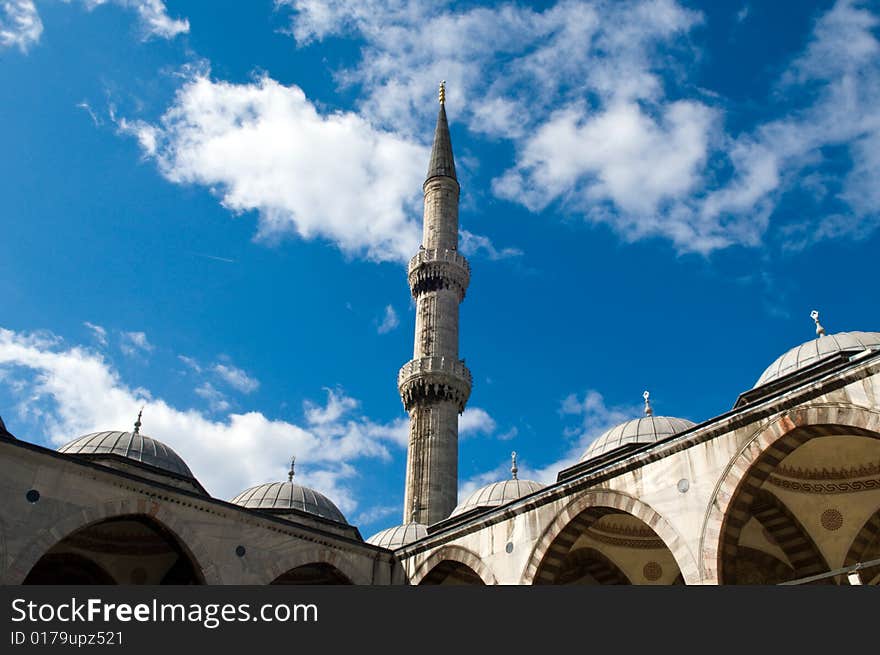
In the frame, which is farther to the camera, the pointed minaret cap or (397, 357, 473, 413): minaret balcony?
the pointed minaret cap

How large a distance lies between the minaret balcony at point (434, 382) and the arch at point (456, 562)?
10403mm

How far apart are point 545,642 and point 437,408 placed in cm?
1957

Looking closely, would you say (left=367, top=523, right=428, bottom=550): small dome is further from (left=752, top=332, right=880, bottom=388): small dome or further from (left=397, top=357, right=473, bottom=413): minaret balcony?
(left=752, top=332, right=880, bottom=388): small dome

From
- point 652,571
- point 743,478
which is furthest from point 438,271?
point 743,478

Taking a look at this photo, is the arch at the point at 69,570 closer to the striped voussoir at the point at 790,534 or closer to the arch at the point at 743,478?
the arch at the point at 743,478

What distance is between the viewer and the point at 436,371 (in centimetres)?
2712

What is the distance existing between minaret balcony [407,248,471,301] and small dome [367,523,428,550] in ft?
33.5

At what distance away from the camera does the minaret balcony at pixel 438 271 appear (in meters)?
29.5

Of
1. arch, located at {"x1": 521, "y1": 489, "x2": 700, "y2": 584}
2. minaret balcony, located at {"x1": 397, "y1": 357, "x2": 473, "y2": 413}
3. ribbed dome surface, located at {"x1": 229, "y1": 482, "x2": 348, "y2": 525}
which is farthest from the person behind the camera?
minaret balcony, located at {"x1": 397, "y1": 357, "x2": 473, "y2": 413}

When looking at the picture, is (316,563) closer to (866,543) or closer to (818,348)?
(866,543)

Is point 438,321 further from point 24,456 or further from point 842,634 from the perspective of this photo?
point 842,634

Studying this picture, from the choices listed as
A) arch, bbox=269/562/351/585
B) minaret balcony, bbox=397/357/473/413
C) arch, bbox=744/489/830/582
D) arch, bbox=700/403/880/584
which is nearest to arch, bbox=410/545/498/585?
arch, bbox=269/562/351/585

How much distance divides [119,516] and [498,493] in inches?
383

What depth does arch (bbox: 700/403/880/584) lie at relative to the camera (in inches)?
441
